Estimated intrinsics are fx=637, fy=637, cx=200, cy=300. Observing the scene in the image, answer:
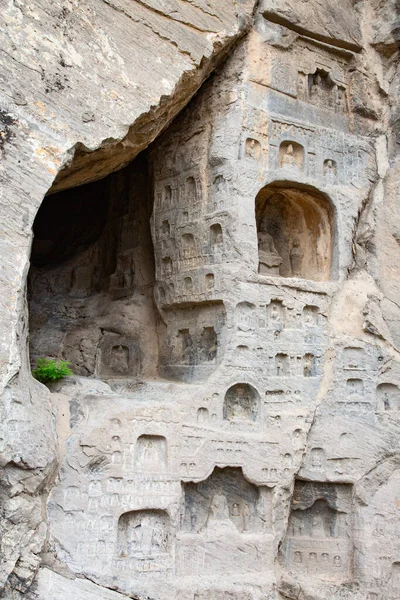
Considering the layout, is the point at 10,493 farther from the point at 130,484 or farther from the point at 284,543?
the point at 284,543

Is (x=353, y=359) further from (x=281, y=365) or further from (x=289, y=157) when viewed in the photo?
(x=289, y=157)

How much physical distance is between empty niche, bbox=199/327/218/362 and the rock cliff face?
2 cm

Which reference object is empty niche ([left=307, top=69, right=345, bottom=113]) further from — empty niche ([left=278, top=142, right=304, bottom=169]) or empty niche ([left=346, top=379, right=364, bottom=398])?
empty niche ([left=346, top=379, right=364, bottom=398])

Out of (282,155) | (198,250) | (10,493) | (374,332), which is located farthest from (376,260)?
(10,493)

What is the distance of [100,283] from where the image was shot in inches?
426

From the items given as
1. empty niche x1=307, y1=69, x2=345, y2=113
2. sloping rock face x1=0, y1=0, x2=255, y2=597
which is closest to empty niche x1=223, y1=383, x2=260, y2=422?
sloping rock face x1=0, y1=0, x2=255, y2=597

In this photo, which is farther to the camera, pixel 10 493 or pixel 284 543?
pixel 284 543

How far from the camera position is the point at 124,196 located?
11.0 metres

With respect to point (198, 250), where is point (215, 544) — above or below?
below

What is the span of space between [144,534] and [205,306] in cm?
306

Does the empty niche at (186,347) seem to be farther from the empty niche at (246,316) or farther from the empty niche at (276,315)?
the empty niche at (276,315)

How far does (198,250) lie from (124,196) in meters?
2.71

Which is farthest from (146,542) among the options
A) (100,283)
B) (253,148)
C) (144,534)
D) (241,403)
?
(253,148)

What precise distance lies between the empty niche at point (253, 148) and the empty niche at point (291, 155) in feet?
1.32
